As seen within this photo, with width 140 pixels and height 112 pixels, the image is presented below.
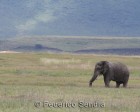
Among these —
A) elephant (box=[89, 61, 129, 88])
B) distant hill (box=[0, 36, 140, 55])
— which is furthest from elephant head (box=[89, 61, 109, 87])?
distant hill (box=[0, 36, 140, 55])

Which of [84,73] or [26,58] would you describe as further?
[26,58]

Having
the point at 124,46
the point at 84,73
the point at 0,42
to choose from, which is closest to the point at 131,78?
the point at 84,73

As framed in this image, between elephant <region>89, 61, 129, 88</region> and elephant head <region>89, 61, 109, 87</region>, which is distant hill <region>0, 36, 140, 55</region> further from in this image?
elephant head <region>89, 61, 109, 87</region>

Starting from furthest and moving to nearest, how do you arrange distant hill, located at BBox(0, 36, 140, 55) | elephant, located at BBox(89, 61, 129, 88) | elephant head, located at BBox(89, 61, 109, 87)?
distant hill, located at BBox(0, 36, 140, 55)
elephant, located at BBox(89, 61, 129, 88)
elephant head, located at BBox(89, 61, 109, 87)

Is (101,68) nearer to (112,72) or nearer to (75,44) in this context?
(112,72)

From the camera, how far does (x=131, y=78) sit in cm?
4475

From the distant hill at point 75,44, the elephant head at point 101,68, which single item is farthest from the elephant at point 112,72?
the distant hill at point 75,44

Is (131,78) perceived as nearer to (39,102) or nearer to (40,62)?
(40,62)

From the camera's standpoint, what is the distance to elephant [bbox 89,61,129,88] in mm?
36531

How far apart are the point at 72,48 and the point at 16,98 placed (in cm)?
15909

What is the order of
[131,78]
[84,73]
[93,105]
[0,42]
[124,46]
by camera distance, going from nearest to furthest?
[93,105] → [131,78] → [84,73] → [124,46] → [0,42]

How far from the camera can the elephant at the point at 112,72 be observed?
36.5 m

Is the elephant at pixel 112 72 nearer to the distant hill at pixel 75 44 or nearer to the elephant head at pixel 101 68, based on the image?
the elephant head at pixel 101 68

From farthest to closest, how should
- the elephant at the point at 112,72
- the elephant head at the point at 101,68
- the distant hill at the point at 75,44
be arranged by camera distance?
the distant hill at the point at 75,44, the elephant at the point at 112,72, the elephant head at the point at 101,68
